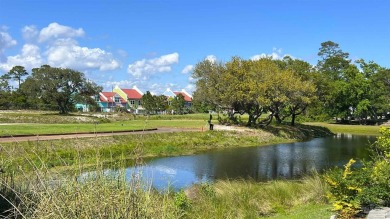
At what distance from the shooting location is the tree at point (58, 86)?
6206cm

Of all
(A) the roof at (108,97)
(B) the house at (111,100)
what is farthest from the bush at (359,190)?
(A) the roof at (108,97)

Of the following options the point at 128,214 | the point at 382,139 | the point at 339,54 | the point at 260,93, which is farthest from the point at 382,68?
the point at 128,214

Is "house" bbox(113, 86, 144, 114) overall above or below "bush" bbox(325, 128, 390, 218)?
above

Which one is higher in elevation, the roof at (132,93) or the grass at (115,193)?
the roof at (132,93)

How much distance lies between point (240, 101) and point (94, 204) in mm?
42861

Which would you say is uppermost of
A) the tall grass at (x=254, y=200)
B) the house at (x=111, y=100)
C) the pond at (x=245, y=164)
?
the house at (x=111, y=100)

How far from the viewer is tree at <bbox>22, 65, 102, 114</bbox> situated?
6206 centimetres

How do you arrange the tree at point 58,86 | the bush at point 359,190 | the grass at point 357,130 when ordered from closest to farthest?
the bush at point 359,190
the grass at point 357,130
the tree at point 58,86

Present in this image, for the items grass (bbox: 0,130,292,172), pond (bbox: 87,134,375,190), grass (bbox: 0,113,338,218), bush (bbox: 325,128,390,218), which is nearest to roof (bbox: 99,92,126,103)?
grass (bbox: 0,130,292,172)

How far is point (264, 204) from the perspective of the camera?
39.2 ft

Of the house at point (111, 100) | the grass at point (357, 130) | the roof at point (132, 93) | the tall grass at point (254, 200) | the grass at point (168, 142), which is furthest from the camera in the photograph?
the roof at point (132, 93)

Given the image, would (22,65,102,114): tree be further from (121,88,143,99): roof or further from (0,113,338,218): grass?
(121,88,143,99): roof

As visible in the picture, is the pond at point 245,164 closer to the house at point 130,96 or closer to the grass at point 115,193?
the grass at point 115,193

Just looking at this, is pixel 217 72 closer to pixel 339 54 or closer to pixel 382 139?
pixel 382 139
